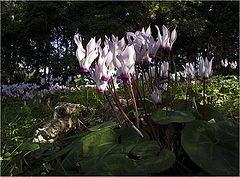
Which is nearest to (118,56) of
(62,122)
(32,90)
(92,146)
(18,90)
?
(92,146)

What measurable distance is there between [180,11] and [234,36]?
3213 mm

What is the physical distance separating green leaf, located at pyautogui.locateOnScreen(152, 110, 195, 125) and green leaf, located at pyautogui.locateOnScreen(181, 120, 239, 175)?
0.03 meters

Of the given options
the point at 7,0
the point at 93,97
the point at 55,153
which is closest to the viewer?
the point at 55,153

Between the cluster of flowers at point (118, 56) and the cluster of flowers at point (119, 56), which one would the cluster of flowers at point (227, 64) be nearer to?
the cluster of flowers at point (119, 56)

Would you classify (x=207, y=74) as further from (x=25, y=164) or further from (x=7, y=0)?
(x=7, y=0)

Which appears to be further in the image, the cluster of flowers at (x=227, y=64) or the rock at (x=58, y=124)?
the cluster of flowers at (x=227, y=64)

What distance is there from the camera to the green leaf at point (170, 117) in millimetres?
1399

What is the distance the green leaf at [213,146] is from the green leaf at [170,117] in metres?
0.03

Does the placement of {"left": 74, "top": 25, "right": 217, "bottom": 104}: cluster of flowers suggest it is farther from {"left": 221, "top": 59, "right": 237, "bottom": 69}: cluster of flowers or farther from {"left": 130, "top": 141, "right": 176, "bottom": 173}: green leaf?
{"left": 221, "top": 59, "right": 237, "bottom": 69}: cluster of flowers

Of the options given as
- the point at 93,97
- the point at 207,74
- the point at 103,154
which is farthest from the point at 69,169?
the point at 93,97

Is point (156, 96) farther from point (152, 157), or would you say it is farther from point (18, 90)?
point (18, 90)

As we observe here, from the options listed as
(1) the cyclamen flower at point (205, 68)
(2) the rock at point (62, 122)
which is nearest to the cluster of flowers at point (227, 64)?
(2) the rock at point (62, 122)

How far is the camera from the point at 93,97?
506 centimetres

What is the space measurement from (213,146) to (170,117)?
7.8 inches
